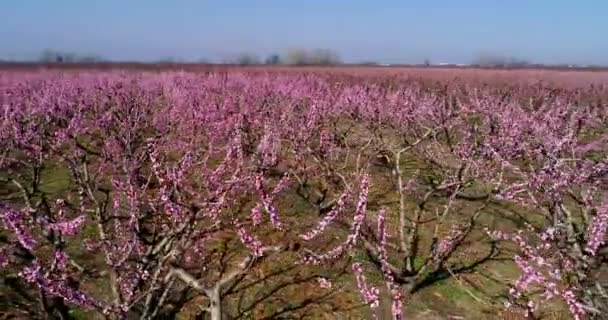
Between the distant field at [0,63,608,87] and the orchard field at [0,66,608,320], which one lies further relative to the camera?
the distant field at [0,63,608,87]

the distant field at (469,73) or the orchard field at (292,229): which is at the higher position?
the orchard field at (292,229)

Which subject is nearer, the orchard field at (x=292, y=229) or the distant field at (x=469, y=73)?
the orchard field at (x=292, y=229)

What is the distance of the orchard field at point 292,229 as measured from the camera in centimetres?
786

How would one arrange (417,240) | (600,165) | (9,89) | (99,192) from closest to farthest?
(600,165) < (417,240) < (99,192) < (9,89)

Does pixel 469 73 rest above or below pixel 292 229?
below

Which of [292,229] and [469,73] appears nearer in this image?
[292,229]

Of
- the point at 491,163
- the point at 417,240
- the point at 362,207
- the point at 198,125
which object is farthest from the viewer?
the point at 198,125

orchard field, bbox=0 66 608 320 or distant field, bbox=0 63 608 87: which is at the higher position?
orchard field, bbox=0 66 608 320

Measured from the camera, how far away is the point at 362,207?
7762 millimetres

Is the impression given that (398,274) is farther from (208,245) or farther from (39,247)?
(39,247)

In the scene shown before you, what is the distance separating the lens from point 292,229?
12.8 m

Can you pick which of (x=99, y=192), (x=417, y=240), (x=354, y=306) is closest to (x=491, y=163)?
(x=417, y=240)

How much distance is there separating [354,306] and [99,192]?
26.0ft

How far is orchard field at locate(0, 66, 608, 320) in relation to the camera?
7.86 m
